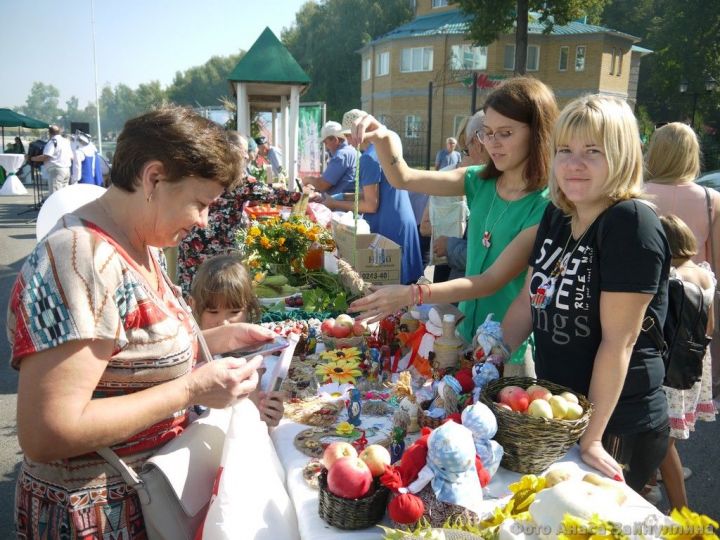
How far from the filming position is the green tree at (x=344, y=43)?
4453 centimetres

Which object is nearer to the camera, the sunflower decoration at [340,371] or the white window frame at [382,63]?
the sunflower decoration at [340,371]

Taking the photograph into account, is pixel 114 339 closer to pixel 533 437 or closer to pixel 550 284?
pixel 533 437

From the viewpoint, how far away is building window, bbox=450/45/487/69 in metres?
32.2

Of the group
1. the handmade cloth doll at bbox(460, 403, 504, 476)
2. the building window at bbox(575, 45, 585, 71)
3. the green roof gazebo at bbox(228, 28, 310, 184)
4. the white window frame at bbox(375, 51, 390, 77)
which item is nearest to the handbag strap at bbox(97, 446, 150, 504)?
the handmade cloth doll at bbox(460, 403, 504, 476)

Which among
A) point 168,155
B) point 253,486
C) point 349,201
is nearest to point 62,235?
point 168,155

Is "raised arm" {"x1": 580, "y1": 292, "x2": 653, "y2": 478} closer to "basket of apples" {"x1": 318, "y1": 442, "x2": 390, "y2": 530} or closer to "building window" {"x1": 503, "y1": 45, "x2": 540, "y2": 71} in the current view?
"basket of apples" {"x1": 318, "y1": 442, "x2": 390, "y2": 530}

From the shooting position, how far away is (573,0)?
2286cm

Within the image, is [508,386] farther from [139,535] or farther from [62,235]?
[62,235]

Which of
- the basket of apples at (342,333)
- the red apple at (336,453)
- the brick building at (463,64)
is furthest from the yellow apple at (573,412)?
the brick building at (463,64)

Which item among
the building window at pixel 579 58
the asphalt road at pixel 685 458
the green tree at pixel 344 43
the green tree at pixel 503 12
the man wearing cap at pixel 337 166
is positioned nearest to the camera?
the asphalt road at pixel 685 458

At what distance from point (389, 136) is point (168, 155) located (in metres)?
1.46

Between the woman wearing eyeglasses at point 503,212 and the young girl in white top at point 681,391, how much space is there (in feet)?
2.49

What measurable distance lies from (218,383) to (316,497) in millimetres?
421

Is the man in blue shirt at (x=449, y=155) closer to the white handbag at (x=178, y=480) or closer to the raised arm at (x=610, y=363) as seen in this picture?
the raised arm at (x=610, y=363)
